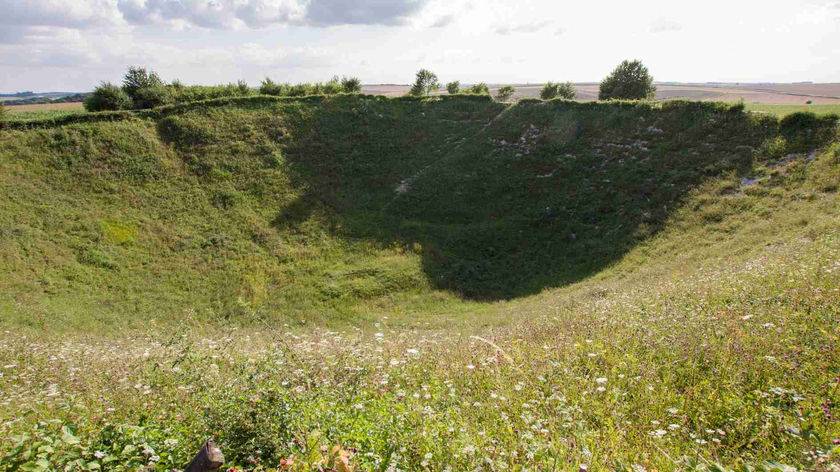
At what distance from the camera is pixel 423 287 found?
2281 cm

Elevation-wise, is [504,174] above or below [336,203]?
above

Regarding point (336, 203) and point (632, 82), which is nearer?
point (336, 203)

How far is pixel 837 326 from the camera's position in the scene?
6602 millimetres

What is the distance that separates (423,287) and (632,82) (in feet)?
104

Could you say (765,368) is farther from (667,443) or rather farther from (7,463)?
(7,463)

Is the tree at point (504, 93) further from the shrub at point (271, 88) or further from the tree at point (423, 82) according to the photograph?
the shrub at point (271, 88)

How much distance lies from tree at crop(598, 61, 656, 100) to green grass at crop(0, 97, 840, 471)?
32.6 feet

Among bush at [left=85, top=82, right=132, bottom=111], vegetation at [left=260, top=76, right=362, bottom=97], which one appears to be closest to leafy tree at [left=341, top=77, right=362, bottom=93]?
vegetation at [left=260, top=76, right=362, bottom=97]

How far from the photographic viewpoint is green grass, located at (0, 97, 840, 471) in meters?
5.14

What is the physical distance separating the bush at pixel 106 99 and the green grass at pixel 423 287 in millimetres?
4547

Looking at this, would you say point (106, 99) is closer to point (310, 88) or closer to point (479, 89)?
point (310, 88)

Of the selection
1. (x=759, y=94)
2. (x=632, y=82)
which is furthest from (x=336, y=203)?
(x=759, y=94)

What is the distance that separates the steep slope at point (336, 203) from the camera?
21.9 metres

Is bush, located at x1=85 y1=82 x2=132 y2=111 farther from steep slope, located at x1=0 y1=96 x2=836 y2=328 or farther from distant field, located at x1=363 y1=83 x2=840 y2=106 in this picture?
distant field, located at x1=363 y1=83 x2=840 y2=106
